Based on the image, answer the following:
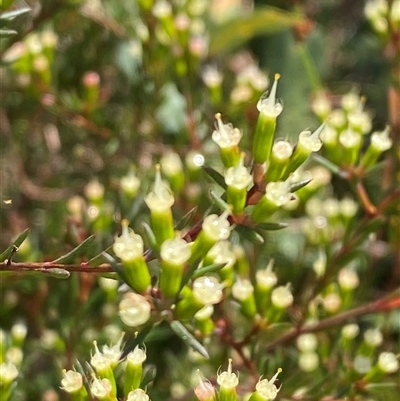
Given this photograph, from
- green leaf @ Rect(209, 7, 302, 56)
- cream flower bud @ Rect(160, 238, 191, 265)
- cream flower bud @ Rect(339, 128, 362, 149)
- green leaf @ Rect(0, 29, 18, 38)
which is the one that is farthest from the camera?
green leaf @ Rect(209, 7, 302, 56)

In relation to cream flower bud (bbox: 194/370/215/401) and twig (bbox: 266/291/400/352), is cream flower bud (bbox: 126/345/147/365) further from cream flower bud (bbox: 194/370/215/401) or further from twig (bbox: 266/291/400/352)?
twig (bbox: 266/291/400/352)

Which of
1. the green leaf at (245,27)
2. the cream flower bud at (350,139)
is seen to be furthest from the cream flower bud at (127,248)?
the green leaf at (245,27)

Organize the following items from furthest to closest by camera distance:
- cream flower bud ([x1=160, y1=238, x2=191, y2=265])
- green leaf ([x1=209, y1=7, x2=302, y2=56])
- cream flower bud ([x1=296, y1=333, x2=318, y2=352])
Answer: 1. green leaf ([x1=209, y1=7, x2=302, y2=56])
2. cream flower bud ([x1=296, y1=333, x2=318, y2=352])
3. cream flower bud ([x1=160, y1=238, x2=191, y2=265])

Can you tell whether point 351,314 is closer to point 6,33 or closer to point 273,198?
point 273,198

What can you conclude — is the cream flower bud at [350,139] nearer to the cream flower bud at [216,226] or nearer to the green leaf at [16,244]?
the cream flower bud at [216,226]

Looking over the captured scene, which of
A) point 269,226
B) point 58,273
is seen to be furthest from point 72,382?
point 269,226

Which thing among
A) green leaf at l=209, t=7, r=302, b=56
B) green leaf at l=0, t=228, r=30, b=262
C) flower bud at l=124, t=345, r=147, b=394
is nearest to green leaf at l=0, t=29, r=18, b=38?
green leaf at l=0, t=228, r=30, b=262

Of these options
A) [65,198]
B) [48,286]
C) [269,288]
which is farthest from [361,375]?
[65,198]
